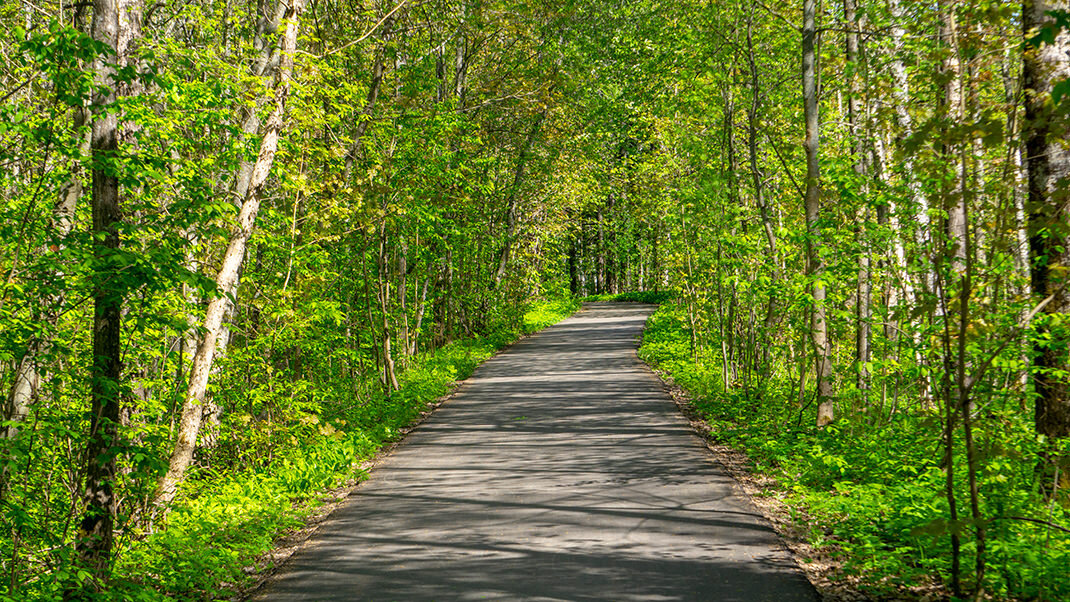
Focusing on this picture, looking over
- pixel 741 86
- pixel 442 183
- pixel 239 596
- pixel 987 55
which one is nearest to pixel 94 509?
pixel 239 596

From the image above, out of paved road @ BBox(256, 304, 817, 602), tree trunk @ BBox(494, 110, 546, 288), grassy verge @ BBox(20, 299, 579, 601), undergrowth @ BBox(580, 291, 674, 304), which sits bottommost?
paved road @ BBox(256, 304, 817, 602)

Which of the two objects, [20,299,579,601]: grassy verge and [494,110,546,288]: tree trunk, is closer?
[20,299,579,601]: grassy verge

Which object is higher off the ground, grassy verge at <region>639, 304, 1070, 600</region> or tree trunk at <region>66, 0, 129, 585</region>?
tree trunk at <region>66, 0, 129, 585</region>

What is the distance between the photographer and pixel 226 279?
8.80 m

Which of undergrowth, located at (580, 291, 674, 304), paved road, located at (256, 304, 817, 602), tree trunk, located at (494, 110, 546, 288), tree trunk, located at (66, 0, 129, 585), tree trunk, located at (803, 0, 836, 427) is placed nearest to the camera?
tree trunk, located at (66, 0, 129, 585)

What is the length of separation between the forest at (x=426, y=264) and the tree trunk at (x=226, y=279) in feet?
0.14

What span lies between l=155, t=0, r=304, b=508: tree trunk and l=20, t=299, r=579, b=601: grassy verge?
0.39 m

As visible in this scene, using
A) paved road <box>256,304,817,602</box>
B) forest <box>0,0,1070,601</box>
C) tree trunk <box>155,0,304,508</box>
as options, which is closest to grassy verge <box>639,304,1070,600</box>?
forest <box>0,0,1070,601</box>

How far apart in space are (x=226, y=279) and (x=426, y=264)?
10.5m

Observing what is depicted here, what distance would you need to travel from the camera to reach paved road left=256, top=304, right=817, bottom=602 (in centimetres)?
589

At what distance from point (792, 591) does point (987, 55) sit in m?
3.96

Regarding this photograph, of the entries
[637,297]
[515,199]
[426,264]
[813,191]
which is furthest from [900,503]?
[637,297]

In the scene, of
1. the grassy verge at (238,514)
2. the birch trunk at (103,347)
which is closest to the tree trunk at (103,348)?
the birch trunk at (103,347)

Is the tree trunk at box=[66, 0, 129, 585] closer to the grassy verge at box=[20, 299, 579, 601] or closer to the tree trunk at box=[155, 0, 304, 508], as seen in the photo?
the grassy verge at box=[20, 299, 579, 601]
